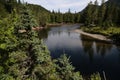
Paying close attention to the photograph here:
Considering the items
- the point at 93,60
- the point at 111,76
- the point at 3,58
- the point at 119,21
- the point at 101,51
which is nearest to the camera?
the point at 3,58

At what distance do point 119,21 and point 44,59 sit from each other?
106431mm

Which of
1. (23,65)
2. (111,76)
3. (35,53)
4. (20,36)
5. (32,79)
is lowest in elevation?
(111,76)

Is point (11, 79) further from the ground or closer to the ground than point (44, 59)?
closer to the ground

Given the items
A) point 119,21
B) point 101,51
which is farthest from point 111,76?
point 119,21

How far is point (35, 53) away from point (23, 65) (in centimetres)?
194

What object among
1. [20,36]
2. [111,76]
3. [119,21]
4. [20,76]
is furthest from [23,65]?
[119,21]

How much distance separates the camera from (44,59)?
17.6m

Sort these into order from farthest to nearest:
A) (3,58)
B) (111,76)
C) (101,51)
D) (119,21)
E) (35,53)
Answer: (119,21)
(101,51)
(111,76)
(3,58)
(35,53)

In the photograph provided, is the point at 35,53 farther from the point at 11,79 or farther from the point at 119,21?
the point at 119,21

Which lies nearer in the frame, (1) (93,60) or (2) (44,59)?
(2) (44,59)

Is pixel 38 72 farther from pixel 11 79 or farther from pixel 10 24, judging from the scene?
pixel 10 24

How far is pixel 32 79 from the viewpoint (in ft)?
58.6

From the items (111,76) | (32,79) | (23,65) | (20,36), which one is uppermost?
(20,36)

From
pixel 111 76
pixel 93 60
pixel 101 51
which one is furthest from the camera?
pixel 101 51
